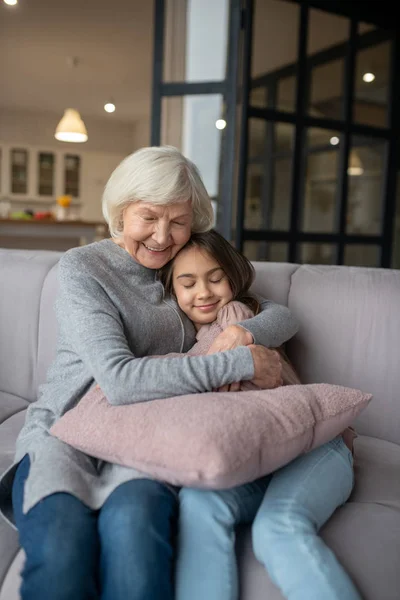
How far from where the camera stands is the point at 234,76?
9.88 ft

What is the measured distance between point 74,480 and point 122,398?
17 centimetres

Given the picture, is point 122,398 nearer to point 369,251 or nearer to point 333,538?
point 333,538

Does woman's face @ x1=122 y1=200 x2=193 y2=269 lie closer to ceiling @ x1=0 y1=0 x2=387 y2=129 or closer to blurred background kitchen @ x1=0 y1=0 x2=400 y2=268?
blurred background kitchen @ x1=0 y1=0 x2=400 y2=268

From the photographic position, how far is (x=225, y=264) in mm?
1424

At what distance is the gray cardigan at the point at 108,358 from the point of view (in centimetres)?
106

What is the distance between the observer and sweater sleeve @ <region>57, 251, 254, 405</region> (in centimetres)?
110

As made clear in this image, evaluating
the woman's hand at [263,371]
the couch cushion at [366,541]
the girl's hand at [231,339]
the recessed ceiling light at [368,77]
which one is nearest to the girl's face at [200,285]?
the girl's hand at [231,339]

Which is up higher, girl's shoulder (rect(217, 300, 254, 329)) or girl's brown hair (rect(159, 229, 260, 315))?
girl's brown hair (rect(159, 229, 260, 315))

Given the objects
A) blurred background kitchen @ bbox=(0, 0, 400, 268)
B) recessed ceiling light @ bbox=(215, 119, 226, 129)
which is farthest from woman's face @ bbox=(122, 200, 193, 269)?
recessed ceiling light @ bbox=(215, 119, 226, 129)

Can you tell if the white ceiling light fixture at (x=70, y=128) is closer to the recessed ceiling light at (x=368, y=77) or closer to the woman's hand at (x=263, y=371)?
the recessed ceiling light at (x=368, y=77)

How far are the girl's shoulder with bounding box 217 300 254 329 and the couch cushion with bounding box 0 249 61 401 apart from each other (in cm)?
71

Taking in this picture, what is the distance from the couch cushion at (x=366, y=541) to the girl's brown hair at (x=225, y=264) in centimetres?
52

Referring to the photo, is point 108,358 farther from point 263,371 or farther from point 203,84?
point 203,84

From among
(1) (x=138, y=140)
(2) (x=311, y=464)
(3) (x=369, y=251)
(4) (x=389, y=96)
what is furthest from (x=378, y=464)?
(1) (x=138, y=140)
